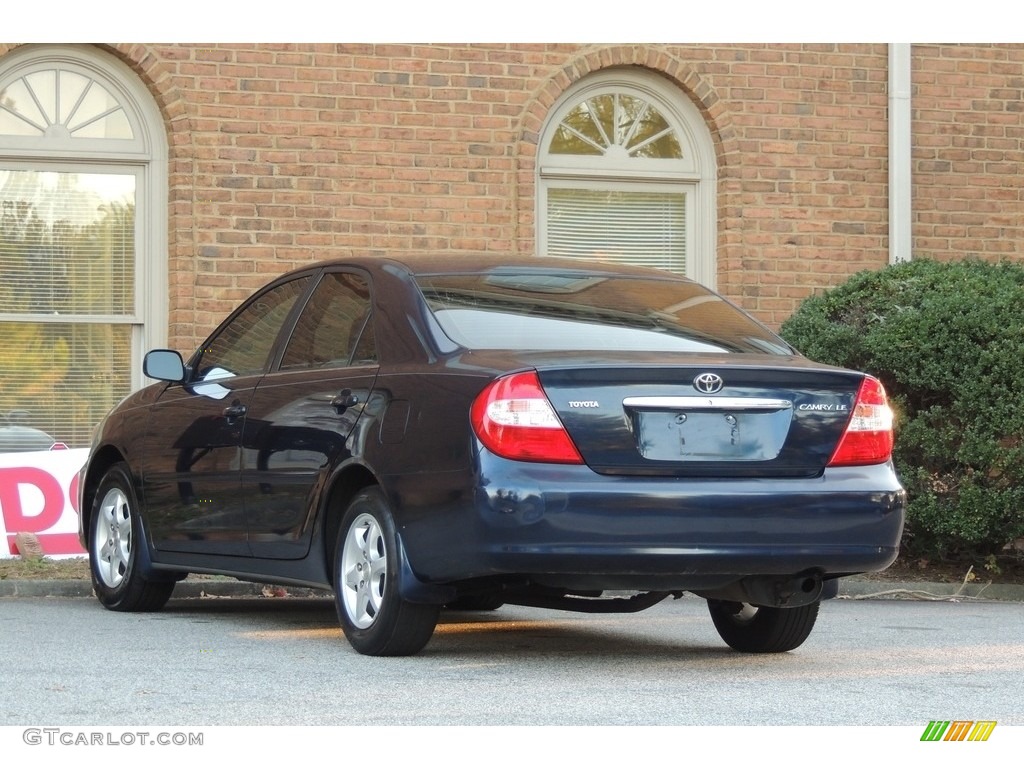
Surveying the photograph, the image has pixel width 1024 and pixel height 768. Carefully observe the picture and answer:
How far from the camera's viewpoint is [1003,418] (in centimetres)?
1041

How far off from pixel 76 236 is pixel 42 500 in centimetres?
217

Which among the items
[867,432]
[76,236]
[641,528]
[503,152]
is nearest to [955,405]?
[503,152]

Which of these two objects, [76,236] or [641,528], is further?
[76,236]

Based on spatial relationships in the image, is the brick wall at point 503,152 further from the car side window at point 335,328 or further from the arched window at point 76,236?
the car side window at point 335,328

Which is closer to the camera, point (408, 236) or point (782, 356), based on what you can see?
point (782, 356)

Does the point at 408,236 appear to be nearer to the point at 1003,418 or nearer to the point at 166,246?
the point at 166,246

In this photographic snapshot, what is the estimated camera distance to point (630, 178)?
44.0ft

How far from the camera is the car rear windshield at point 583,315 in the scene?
659 cm

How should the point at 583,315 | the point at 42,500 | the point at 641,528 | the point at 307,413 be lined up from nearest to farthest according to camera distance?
the point at 641,528, the point at 583,315, the point at 307,413, the point at 42,500

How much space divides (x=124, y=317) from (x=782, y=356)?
7017 millimetres

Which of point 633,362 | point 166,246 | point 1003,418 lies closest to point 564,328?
point 633,362

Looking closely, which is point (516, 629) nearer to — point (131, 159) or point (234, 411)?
point (234, 411)

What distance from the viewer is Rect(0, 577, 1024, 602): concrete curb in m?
9.65
